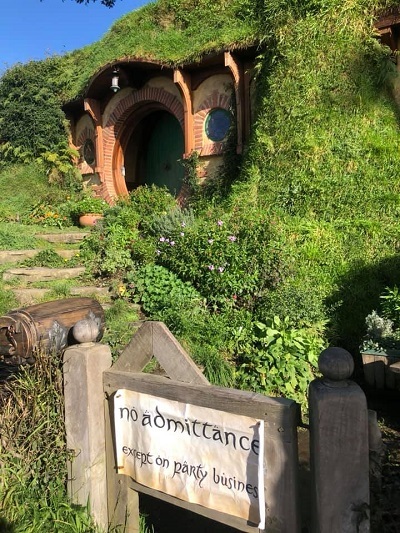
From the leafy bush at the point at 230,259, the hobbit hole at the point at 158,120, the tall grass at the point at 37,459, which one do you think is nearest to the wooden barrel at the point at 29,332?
the tall grass at the point at 37,459

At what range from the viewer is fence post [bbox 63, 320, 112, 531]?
6.86ft

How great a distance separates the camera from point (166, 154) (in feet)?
33.5

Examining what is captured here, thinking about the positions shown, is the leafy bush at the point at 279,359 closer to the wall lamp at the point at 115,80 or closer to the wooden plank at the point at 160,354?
the wooden plank at the point at 160,354

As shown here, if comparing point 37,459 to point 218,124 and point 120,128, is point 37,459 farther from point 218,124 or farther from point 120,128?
point 120,128

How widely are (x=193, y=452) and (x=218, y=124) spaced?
289 inches

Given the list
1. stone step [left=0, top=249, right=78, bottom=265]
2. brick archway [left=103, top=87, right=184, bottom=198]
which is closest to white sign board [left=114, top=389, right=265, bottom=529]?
stone step [left=0, top=249, right=78, bottom=265]

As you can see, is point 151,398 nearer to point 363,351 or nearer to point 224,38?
point 363,351

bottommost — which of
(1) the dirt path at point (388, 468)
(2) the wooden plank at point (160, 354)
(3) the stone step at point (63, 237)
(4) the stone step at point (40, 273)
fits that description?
(1) the dirt path at point (388, 468)

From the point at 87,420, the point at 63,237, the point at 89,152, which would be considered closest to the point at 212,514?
the point at 87,420

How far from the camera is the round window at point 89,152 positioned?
10625 millimetres

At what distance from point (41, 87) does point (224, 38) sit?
5.48 metres

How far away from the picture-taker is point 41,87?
10938mm

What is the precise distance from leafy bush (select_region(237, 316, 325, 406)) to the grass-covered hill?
0.89ft

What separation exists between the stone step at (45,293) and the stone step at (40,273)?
0.42m
